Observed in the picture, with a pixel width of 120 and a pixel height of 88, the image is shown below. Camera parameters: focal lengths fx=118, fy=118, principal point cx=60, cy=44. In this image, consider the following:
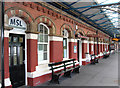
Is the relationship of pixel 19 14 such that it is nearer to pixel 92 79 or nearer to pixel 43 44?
pixel 43 44

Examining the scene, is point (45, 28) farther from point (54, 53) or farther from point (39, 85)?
point (39, 85)

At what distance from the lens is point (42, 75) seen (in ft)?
19.1

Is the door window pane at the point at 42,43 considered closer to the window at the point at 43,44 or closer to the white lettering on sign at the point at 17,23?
the window at the point at 43,44

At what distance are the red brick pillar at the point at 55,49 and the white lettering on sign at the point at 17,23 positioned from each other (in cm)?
186

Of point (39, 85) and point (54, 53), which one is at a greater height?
point (54, 53)

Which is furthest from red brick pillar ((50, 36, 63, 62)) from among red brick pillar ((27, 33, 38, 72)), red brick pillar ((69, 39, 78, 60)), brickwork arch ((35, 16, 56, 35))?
red brick pillar ((69, 39, 78, 60))

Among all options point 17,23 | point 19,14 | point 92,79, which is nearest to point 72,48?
point 92,79

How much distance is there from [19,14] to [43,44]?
86.2 inches

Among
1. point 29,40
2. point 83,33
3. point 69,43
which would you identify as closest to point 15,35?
point 29,40

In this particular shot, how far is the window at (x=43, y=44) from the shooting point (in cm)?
607

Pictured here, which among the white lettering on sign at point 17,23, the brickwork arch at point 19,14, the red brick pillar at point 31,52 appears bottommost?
the red brick pillar at point 31,52

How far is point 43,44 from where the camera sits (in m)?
6.34

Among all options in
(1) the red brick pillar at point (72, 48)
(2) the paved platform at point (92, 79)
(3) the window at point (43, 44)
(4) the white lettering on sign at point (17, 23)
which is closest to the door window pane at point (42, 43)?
(3) the window at point (43, 44)

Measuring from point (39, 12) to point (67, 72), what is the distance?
3.70 metres
